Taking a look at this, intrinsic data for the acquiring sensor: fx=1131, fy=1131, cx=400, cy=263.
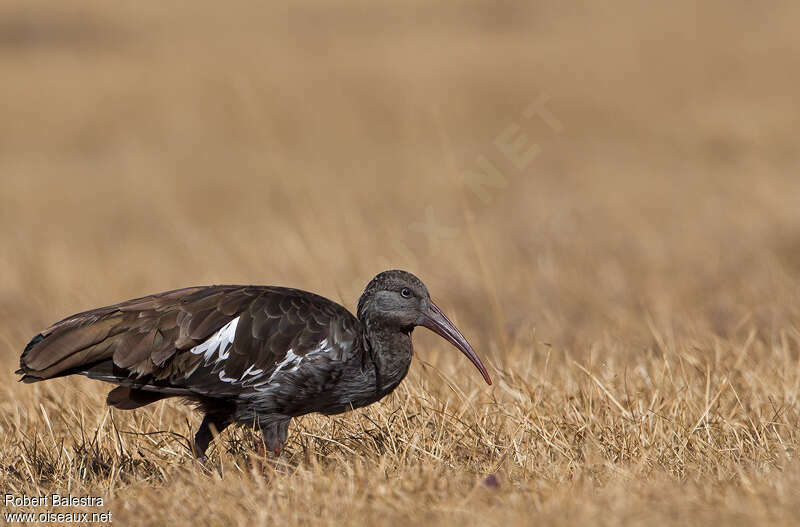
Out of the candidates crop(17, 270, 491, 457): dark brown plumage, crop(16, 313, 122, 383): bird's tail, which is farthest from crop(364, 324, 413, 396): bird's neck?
crop(16, 313, 122, 383): bird's tail

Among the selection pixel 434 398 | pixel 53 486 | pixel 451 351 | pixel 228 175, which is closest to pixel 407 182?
pixel 228 175

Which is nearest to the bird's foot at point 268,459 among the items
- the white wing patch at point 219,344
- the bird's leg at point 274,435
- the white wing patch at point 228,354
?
the bird's leg at point 274,435

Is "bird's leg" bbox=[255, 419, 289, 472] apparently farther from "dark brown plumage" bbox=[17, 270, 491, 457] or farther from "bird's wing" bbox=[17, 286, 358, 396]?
"bird's wing" bbox=[17, 286, 358, 396]

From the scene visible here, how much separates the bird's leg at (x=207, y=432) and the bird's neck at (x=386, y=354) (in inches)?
25.8

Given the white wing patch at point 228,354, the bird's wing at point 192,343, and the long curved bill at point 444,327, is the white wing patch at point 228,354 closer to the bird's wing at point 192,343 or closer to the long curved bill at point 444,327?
the bird's wing at point 192,343

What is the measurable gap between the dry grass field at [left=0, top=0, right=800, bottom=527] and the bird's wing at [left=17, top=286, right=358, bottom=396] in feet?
1.05

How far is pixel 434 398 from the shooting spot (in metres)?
5.12

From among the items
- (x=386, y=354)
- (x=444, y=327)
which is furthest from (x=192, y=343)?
(x=444, y=327)

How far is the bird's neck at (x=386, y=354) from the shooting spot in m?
4.56

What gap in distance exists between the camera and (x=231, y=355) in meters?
4.42

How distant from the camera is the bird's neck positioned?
15.0 ft

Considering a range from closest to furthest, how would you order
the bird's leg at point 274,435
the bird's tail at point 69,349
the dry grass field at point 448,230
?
the dry grass field at point 448,230
the bird's tail at point 69,349
the bird's leg at point 274,435

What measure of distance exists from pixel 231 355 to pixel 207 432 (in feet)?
1.41

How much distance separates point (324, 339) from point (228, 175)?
32.7ft
